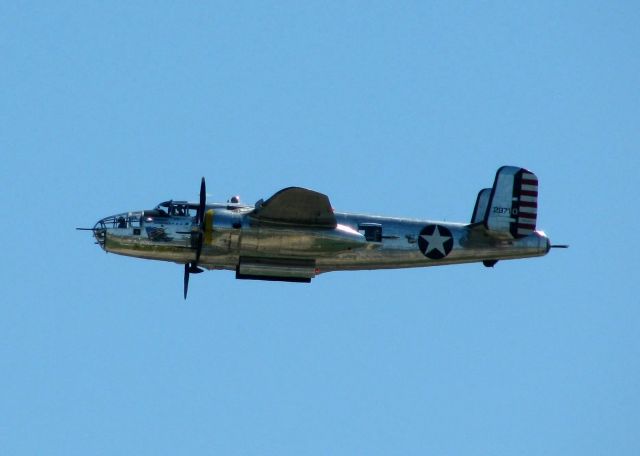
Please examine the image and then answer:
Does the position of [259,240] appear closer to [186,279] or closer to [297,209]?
[297,209]

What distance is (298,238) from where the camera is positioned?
28328mm

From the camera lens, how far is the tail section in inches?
1187

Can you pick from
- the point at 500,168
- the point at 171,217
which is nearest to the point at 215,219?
the point at 171,217

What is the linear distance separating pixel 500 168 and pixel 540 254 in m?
2.29

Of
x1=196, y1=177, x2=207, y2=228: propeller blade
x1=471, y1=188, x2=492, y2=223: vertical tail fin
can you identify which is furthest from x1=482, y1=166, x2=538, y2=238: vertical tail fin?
x1=196, y1=177, x2=207, y2=228: propeller blade

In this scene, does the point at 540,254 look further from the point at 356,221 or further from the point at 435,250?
the point at 356,221

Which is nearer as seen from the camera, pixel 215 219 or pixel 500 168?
pixel 215 219

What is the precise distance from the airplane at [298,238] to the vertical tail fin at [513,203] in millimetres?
23

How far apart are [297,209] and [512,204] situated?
5.54 m

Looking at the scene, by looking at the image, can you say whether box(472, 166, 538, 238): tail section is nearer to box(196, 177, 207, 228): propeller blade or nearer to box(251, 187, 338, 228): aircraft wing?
box(251, 187, 338, 228): aircraft wing

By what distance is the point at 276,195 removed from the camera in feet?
90.7

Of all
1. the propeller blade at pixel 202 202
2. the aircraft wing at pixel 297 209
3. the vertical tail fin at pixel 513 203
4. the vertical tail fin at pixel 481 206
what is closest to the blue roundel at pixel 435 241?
the vertical tail fin at pixel 513 203

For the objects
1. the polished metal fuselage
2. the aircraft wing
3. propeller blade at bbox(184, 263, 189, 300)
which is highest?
the aircraft wing

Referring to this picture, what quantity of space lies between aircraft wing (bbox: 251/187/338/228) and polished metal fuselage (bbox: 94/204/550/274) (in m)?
0.13
